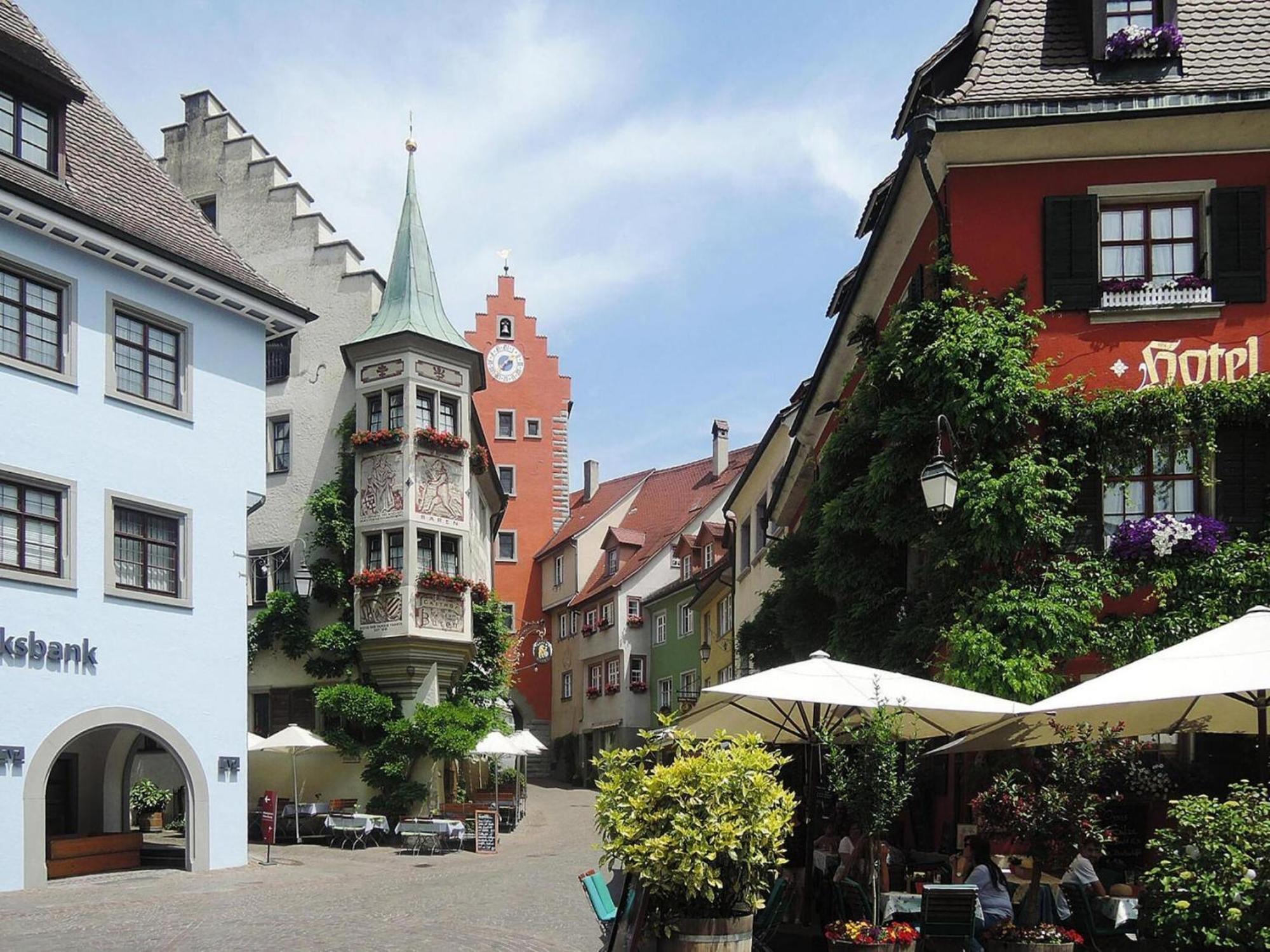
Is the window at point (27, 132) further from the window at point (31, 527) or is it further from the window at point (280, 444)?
the window at point (280, 444)

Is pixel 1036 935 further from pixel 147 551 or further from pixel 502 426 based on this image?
pixel 502 426

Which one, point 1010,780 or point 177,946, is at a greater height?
point 1010,780

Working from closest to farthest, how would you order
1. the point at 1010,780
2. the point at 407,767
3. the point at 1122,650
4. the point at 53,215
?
the point at 1010,780 < the point at 1122,650 < the point at 53,215 < the point at 407,767

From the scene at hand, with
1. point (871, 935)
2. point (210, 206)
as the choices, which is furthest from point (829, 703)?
point (210, 206)

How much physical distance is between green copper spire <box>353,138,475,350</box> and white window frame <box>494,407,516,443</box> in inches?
1012

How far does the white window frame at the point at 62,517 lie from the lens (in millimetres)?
20531

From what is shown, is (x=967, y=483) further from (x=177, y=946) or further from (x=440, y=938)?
(x=177, y=946)

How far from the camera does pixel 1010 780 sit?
1128cm

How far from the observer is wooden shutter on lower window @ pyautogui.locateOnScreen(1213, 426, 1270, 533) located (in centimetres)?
1628

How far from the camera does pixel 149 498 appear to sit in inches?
899

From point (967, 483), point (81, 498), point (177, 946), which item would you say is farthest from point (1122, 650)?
point (81, 498)

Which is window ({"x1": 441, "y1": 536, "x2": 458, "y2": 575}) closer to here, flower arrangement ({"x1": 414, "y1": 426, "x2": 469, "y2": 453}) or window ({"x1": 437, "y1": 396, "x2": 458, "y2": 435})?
flower arrangement ({"x1": 414, "y1": 426, "x2": 469, "y2": 453})

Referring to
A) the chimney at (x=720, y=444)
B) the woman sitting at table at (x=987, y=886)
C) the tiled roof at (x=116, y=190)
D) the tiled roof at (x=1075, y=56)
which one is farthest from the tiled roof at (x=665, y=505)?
the woman sitting at table at (x=987, y=886)

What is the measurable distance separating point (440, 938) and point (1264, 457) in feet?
33.6
